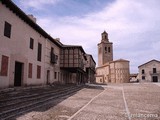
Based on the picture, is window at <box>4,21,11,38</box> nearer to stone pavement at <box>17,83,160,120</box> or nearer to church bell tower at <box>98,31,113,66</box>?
stone pavement at <box>17,83,160,120</box>

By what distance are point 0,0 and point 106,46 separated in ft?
231

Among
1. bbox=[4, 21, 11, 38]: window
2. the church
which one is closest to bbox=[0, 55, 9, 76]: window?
bbox=[4, 21, 11, 38]: window

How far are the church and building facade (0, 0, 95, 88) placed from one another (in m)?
44.1

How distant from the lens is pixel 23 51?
15891mm

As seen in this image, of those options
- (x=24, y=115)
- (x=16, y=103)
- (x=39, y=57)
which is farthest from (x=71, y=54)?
(x=24, y=115)

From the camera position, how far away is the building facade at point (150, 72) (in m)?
63.4

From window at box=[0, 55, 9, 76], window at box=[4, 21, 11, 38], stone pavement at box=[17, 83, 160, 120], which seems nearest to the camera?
stone pavement at box=[17, 83, 160, 120]

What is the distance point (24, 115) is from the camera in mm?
6707

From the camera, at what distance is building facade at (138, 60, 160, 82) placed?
63.4 m

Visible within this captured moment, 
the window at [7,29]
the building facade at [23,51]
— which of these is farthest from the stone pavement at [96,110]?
the window at [7,29]

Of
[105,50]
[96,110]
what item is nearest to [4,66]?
[96,110]

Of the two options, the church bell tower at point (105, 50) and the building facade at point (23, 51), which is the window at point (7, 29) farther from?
the church bell tower at point (105, 50)

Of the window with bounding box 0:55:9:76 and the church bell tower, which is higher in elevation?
the church bell tower

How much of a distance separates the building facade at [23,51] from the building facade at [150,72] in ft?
151
